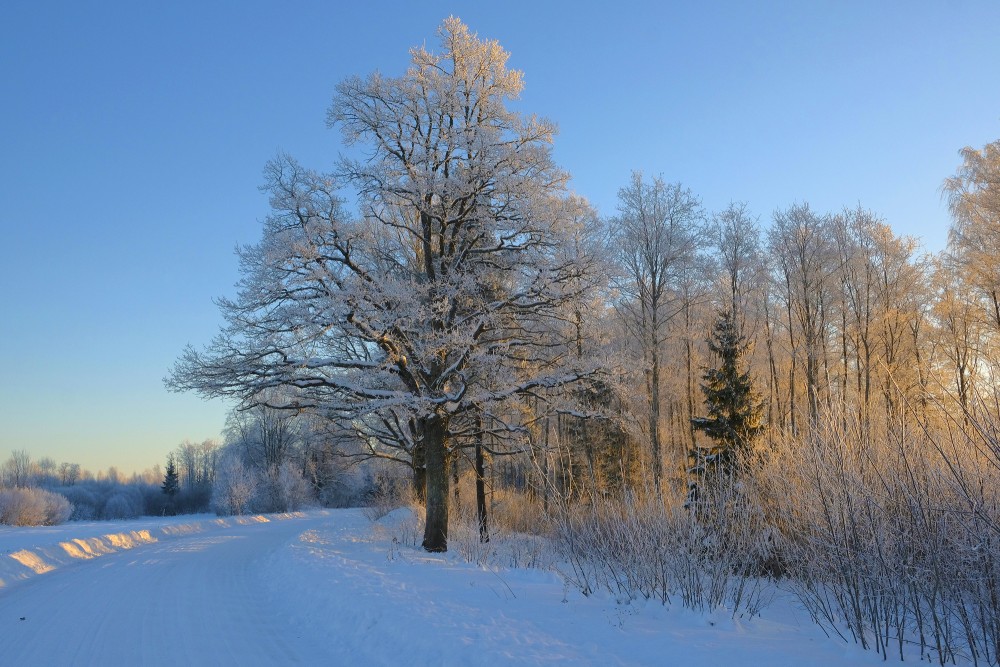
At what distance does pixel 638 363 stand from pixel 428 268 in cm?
590

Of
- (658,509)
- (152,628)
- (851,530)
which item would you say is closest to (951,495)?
(851,530)

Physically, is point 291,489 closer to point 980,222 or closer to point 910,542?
point 980,222

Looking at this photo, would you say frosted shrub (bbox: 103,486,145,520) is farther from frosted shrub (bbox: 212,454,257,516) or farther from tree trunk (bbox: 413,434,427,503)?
tree trunk (bbox: 413,434,427,503)

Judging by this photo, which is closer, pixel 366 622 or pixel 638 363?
pixel 366 622

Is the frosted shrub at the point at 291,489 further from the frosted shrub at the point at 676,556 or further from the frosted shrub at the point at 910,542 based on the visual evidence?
the frosted shrub at the point at 910,542

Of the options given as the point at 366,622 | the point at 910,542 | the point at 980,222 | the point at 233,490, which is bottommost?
the point at 233,490

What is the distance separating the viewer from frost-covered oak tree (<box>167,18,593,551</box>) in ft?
47.1

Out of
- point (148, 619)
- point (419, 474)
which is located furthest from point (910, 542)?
point (419, 474)

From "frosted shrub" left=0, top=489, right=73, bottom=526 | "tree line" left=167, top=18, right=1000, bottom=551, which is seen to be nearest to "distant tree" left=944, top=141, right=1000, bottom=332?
"tree line" left=167, top=18, right=1000, bottom=551

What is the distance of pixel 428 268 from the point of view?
52.9 feet

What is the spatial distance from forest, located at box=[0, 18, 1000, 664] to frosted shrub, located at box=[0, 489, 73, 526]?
2070 cm

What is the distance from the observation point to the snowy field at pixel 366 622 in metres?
5.69

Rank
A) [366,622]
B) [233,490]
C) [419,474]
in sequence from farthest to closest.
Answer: [233,490] < [419,474] < [366,622]

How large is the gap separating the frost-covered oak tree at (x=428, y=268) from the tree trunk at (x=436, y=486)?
40mm
